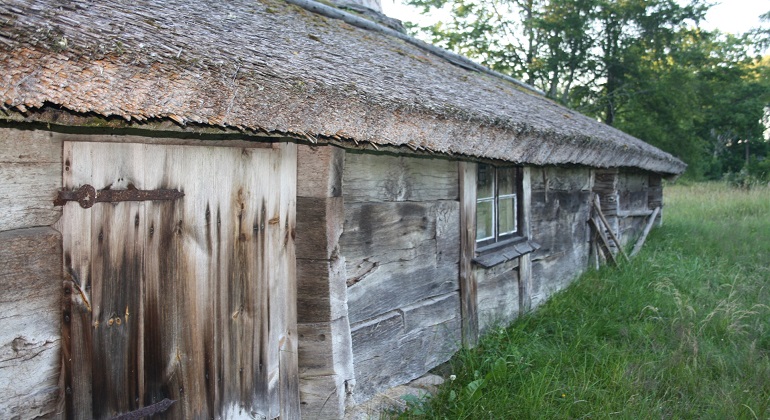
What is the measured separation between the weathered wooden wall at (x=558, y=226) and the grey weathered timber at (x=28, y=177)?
13.2 feet

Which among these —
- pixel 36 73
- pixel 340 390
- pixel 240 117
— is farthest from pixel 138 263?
pixel 340 390

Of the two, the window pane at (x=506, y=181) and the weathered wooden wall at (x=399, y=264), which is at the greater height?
the window pane at (x=506, y=181)

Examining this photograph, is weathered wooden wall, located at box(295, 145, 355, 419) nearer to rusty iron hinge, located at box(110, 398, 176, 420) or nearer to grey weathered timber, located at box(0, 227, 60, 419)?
rusty iron hinge, located at box(110, 398, 176, 420)

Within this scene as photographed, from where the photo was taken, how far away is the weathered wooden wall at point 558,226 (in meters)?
5.26

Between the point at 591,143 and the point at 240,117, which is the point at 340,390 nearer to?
the point at 240,117

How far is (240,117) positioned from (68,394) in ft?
3.44

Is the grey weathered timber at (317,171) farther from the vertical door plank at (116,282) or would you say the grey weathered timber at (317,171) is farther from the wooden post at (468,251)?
the wooden post at (468,251)

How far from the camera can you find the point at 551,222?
5.54 m

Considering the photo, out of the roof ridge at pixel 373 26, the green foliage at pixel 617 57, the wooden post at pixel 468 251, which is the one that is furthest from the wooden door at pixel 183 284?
the green foliage at pixel 617 57

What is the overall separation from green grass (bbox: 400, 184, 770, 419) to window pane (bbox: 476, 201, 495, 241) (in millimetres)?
720

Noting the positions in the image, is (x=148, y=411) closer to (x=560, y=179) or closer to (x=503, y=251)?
(x=503, y=251)

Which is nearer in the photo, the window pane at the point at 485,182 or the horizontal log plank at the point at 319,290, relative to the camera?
the horizontal log plank at the point at 319,290

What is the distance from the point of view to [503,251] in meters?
4.54

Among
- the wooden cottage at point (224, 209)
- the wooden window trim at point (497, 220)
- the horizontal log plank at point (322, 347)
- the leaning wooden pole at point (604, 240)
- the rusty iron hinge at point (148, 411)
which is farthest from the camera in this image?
the leaning wooden pole at point (604, 240)
